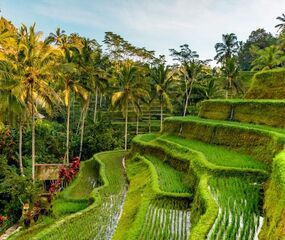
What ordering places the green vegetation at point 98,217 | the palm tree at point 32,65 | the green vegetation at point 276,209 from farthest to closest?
the palm tree at point 32,65, the green vegetation at point 98,217, the green vegetation at point 276,209

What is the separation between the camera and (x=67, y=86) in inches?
939

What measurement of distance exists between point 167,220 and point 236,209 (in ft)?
7.41

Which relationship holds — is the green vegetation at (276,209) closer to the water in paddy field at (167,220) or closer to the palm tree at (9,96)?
the water in paddy field at (167,220)

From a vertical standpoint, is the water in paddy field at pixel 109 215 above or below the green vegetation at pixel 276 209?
below

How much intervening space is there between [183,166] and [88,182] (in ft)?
20.8

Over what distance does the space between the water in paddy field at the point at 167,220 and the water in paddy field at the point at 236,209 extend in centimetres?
119

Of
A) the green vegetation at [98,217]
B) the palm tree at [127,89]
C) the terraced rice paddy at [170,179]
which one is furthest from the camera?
the palm tree at [127,89]

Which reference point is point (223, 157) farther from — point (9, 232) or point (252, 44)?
point (252, 44)

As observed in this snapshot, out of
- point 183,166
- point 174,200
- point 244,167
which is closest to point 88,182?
point 183,166

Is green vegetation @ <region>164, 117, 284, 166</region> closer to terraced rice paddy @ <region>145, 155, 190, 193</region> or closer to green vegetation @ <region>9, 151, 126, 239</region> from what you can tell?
terraced rice paddy @ <region>145, 155, 190, 193</region>

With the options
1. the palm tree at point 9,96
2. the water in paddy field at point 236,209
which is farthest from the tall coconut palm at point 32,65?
the water in paddy field at point 236,209

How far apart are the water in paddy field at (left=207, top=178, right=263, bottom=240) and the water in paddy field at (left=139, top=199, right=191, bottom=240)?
3.91 feet

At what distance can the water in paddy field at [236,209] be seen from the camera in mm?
7484

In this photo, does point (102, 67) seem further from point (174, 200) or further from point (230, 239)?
point (230, 239)
